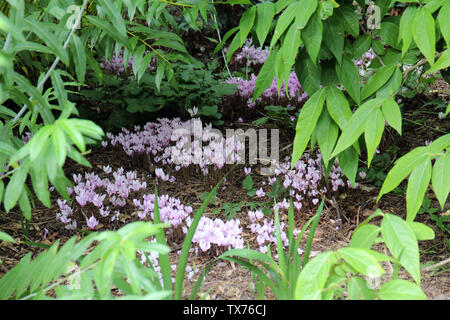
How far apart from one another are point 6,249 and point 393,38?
2.69 m

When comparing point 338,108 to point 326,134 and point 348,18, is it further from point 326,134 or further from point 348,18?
point 348,18

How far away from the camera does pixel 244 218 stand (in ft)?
11.3

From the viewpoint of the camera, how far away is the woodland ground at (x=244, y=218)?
2.60m

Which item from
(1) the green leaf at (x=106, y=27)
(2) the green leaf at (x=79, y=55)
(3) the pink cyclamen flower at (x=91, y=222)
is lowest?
(3) the pink cyclamen flower at (x=91, y=222)

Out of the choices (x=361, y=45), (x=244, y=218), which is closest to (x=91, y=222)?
(x=244, y=218)

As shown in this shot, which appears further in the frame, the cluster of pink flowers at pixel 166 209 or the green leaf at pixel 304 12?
the cluster of pink flowers at pixel 166 209

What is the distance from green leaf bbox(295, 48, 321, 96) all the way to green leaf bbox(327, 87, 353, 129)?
0.53 ft

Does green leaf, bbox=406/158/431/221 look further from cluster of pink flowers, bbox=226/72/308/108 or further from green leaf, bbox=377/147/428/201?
cluster of pink flowers, bbox=226/72/308/108

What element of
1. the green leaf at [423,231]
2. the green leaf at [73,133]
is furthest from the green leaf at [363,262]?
the green leaf at [73,133]

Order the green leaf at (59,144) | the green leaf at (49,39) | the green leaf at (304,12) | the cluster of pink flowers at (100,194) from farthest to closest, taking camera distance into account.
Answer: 1. the cluster of pink flowers at (100,194)
2. the green leaf at (304,12)
3. the green leaf at (49,39)
4. the green leaf at (59,144)

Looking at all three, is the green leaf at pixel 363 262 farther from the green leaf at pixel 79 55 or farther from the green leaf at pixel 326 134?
the green leaf at pixel 79 55

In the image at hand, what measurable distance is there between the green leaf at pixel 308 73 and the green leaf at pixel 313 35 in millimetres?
350

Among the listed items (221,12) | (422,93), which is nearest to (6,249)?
(422,93)
